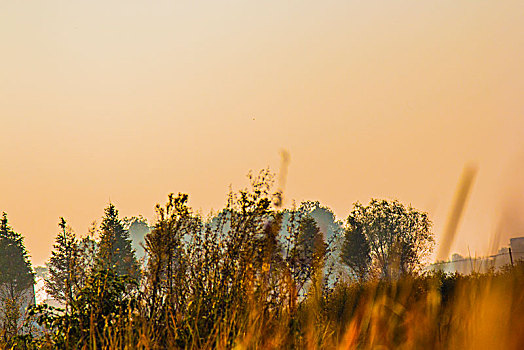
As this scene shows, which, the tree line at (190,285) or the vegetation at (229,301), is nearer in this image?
the vegetation at (229,301)

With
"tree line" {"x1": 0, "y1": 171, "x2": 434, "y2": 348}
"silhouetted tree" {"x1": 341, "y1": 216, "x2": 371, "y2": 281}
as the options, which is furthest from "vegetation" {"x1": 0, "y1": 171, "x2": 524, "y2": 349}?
"silhouetted tree" {"x1": 341, "y1": 216, "x2": 371, "y2": 281}

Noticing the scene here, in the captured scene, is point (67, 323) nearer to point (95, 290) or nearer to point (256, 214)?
point (95, 290)

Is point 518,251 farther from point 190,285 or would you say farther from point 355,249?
point 355,249

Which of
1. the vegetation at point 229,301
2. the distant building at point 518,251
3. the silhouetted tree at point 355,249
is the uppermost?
the silhouetted tree at point 355,249

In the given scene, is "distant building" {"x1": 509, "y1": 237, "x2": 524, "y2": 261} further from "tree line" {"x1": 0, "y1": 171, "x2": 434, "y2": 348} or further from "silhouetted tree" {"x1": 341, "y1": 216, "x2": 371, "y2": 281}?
"silhouetted tree" {"x1": 341, "y1": 216, "x2": 371, "y2": 281}

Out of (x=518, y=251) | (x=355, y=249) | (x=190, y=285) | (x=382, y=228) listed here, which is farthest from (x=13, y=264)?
(x=190, y=285)

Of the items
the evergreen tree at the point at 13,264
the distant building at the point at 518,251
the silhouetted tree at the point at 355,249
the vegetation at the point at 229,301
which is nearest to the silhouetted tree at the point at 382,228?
the silhouetted tree at the point at 355,249

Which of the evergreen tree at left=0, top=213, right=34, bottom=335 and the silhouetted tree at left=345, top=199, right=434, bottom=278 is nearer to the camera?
the evergreen tree at left=0, top=213, right=34, bottom=335

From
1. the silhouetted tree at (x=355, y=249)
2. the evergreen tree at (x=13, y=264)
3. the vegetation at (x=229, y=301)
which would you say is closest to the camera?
the vegetation at (x=229, y=301)

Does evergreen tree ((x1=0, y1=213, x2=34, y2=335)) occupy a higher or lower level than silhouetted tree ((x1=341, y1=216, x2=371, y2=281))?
lower

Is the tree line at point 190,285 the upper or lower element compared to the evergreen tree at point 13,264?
lower

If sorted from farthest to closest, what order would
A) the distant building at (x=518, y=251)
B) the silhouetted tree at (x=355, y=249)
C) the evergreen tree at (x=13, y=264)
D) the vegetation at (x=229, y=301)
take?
1. the silhouetted tree at (x=355, y=249)
2. the evergreen tree at (x=13, y=264)
3. the distant building at (x=518, y=251)
4. the vegetation at (x=229, y=301)

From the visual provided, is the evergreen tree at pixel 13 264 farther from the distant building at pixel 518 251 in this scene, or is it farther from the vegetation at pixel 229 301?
the vegetation at pixel 229 301

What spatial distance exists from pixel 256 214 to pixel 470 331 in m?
2.57
